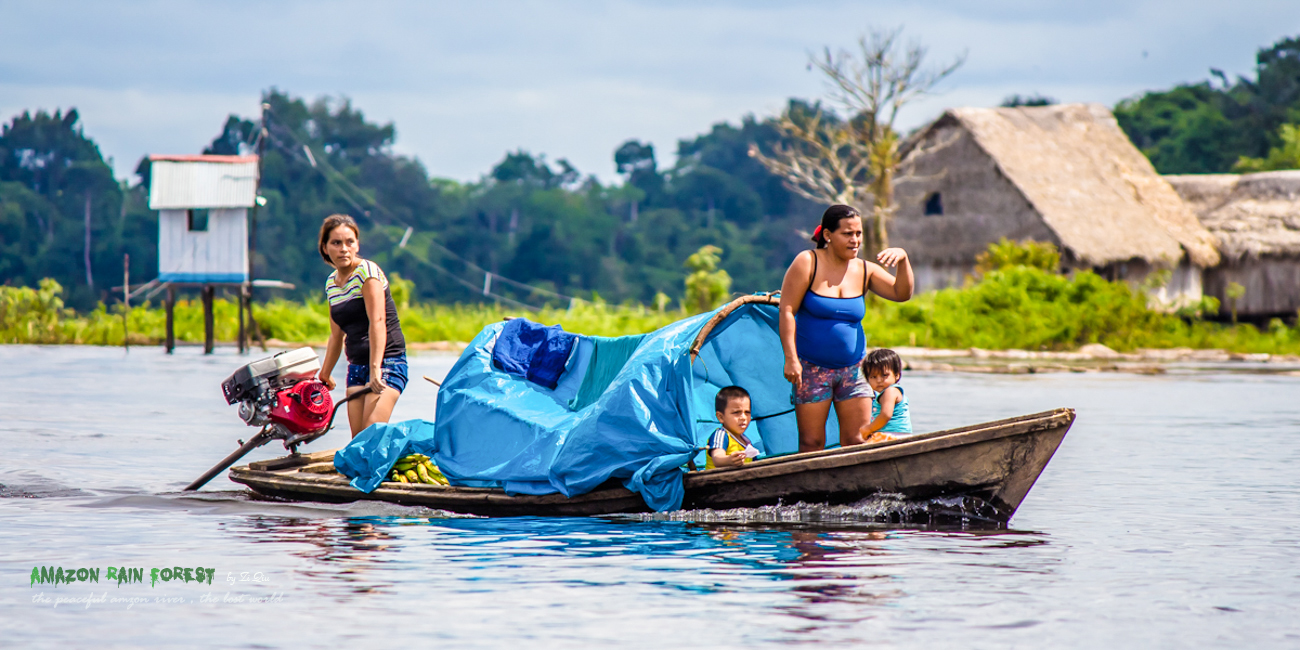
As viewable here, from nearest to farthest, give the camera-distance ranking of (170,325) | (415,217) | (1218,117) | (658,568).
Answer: (658,568) → (170,325) → (1218,117) → (415,217)

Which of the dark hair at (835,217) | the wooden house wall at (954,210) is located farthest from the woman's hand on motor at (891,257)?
the wooden house wall at (954,210)

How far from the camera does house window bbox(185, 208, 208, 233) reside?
30.1 metres

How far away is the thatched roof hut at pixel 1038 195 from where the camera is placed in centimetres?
2920

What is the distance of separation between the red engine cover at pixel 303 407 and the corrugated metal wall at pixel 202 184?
73.7ft

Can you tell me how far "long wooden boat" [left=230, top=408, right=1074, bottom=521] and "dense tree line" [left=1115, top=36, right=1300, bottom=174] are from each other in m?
39.8

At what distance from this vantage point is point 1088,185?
30641 mm

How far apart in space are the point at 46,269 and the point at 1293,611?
5002 centimetres

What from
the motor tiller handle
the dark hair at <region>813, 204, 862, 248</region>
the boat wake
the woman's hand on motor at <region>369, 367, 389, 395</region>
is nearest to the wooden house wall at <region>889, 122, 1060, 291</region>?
the boat wake

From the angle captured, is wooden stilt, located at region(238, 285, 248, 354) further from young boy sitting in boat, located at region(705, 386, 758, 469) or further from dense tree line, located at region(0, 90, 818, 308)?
young boy sitting in boat, located at region(705, 386, 758, 469)

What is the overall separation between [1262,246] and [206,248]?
22808 millimetres

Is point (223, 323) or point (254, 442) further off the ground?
point (223, 323)

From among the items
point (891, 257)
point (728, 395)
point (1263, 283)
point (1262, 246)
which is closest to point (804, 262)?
point (891, 257)

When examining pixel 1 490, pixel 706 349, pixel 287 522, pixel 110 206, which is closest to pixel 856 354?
pixel 706 349

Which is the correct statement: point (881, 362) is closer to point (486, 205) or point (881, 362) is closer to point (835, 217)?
point (835, 217)
